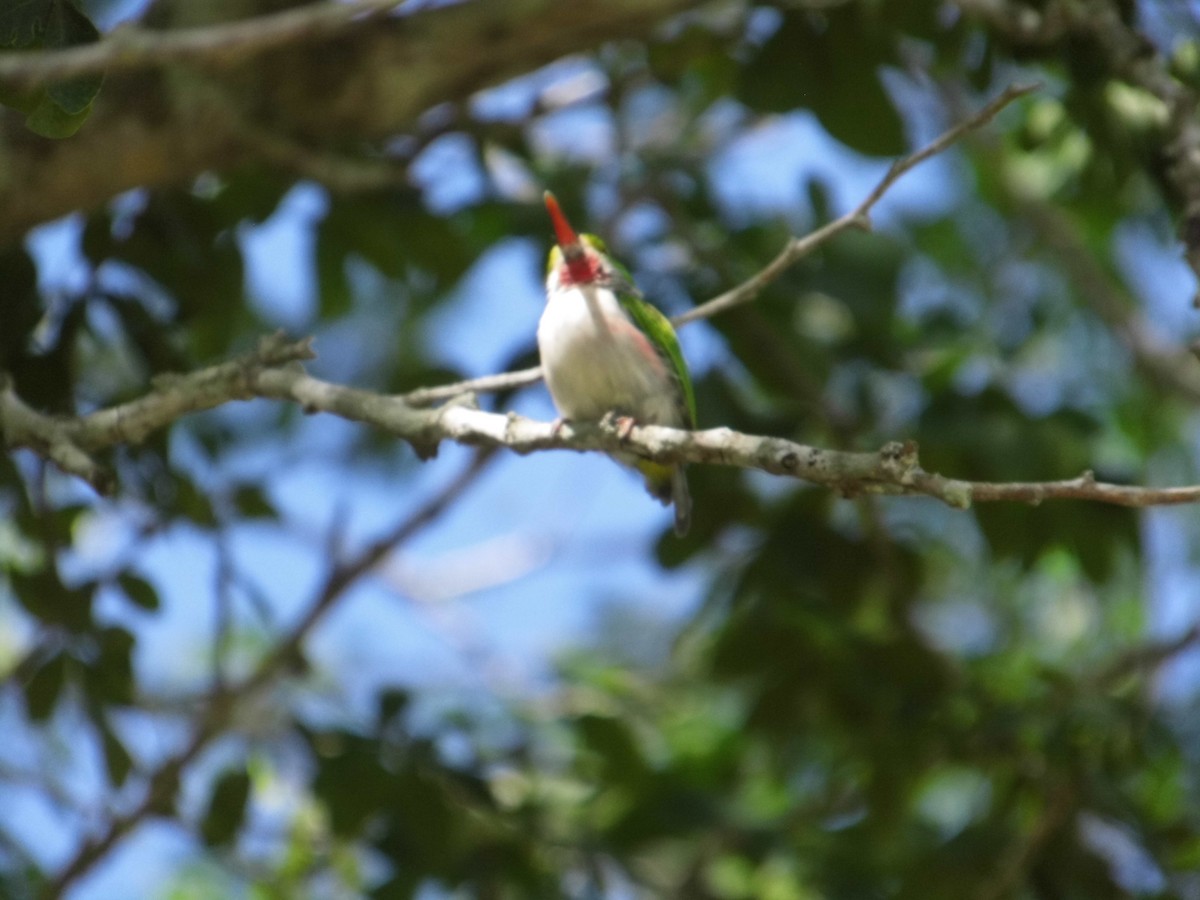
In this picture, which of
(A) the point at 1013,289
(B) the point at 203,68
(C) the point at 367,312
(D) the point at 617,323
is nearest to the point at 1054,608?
(A) the point at 1013,289

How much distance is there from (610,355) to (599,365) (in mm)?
45

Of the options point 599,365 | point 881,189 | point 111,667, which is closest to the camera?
point 881,189

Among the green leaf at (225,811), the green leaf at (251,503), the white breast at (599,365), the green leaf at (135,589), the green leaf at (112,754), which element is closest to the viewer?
the white breast at (599,365)

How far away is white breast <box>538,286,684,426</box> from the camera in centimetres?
340

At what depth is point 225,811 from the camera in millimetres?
4223

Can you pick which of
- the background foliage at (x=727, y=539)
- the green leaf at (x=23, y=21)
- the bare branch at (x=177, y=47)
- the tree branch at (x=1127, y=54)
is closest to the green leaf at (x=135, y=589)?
the background foliage at (x=727, y=539)

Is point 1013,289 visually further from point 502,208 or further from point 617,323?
point 617,323

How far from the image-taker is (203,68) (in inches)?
141

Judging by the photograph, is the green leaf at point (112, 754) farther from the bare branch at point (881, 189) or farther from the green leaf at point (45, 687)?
the bare branch at point (881, 189)

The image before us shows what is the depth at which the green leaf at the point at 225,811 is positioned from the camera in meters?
4.22

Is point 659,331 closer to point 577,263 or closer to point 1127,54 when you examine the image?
point 577,263

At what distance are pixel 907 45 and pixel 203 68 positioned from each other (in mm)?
2705

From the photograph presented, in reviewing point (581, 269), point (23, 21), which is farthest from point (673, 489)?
point (23, 21)

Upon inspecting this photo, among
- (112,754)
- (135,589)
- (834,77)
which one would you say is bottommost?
(112,754)
